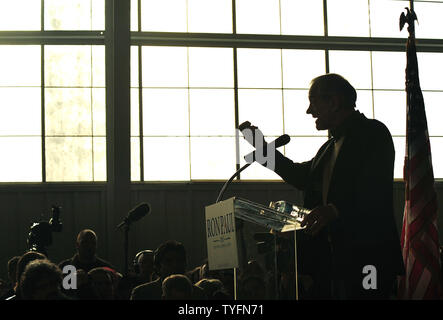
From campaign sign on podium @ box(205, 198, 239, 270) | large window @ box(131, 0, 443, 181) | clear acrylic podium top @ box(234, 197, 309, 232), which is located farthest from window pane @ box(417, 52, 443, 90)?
clear acrylic podium top @ box(234, 197, 309, 232)

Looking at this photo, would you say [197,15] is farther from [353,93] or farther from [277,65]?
[353,93]

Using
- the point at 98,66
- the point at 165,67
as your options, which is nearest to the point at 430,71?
the point at 165,67

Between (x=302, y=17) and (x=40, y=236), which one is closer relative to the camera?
(x=40, y=236)

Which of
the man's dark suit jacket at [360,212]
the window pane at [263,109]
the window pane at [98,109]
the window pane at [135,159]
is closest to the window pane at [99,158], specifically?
the window pane at [98,109]

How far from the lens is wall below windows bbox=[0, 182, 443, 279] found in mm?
9406

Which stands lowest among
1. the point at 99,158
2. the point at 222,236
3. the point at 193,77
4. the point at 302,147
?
the point at 222,236

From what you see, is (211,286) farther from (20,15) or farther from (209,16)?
(20,15)

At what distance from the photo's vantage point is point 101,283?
17.2 ft

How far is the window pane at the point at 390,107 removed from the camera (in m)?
10.3

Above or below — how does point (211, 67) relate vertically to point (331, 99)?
above

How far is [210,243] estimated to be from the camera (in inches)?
123

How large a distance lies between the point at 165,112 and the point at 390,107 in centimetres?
296

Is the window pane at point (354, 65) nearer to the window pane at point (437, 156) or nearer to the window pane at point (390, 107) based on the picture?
the window pane at point (390, 107)

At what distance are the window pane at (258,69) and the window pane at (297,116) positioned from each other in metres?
0.23
